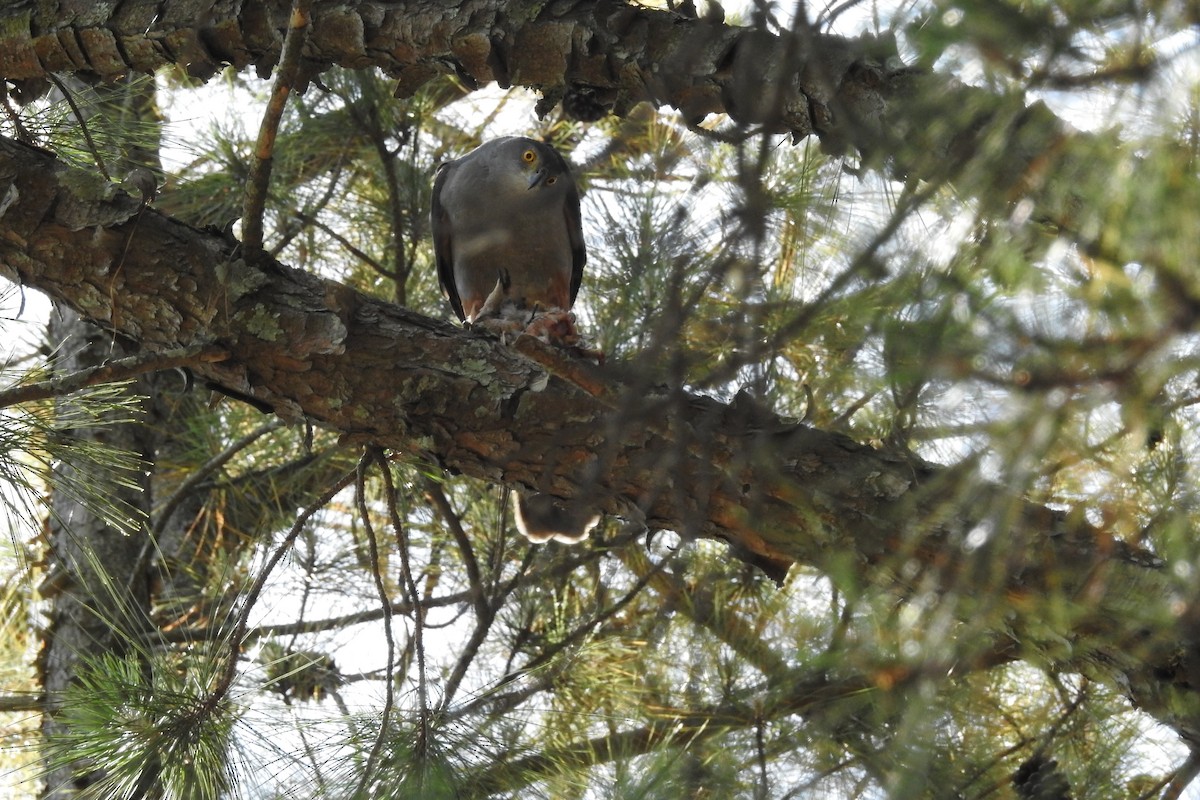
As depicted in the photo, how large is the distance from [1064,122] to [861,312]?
0.38 metres

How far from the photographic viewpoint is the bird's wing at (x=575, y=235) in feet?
12.4

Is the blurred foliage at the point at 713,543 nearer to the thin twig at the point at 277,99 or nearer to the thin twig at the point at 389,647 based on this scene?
the thin twig at the point at 389,647

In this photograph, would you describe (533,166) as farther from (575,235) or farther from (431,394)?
(431,394)

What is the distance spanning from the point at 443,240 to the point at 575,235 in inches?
17.9

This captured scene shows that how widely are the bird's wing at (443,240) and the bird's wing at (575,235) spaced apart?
0.40 meters

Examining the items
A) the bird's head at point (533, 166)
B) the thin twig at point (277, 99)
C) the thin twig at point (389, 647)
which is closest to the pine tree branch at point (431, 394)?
the thin twig at point (389, 647)

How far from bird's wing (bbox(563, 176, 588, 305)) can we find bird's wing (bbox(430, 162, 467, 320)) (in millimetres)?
399

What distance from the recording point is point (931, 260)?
39.3 inches

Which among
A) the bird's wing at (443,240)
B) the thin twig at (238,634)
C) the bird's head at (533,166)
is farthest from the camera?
the bird's wing at (443,240)

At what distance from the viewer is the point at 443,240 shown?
149 inches

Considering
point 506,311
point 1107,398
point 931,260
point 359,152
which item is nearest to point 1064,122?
point 931,260

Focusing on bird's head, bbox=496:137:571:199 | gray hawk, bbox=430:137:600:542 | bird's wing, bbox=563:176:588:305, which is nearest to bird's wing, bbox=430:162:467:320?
gray hawk, bbox=430:137:600:542

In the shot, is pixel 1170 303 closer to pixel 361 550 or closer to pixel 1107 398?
pixel 1107 398

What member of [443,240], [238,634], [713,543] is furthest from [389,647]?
[443,240]
